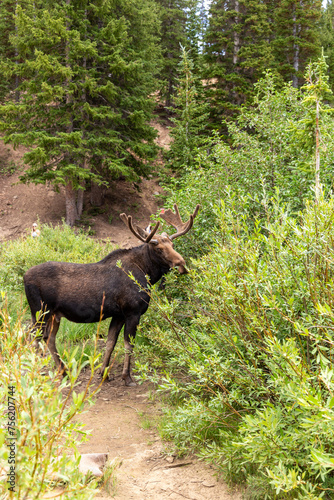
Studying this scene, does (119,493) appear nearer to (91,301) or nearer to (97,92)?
(91,301)

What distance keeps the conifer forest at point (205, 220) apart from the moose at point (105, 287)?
1.17 ft

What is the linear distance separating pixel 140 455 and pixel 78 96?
20.2 metres

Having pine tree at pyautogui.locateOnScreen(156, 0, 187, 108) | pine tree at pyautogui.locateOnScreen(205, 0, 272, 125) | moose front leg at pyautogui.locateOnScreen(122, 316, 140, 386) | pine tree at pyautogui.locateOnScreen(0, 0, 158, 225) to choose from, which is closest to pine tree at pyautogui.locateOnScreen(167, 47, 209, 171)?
pine tree at pyautogui.locateOnScreen(0, 0, 158, 225)

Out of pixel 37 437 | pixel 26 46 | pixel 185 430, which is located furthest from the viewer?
pixel 26 46

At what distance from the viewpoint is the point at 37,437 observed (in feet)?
6.15

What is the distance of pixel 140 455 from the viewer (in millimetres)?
4223

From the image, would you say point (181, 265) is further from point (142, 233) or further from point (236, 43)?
point (236, 43)

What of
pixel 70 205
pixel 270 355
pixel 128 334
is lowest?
pixel 128 334

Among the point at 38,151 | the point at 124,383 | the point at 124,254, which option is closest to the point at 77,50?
the point at 38,151

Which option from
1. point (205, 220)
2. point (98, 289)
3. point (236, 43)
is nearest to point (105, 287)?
point (98, 289)

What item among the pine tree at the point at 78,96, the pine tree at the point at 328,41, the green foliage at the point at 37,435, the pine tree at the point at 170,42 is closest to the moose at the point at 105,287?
the green foliage at the point at 37,435

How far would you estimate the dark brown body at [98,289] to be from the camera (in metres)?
6.14

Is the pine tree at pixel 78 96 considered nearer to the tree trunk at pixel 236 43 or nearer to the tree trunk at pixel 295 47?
the tree trunk at pixel 236 43

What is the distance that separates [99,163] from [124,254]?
1637 cm
